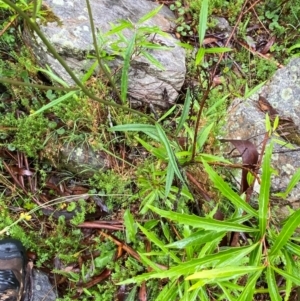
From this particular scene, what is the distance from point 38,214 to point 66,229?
19cm

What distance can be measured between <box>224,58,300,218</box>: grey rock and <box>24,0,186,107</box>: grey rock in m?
0.41

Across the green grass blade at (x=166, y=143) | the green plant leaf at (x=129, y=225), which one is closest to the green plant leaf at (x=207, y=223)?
the green grass blade at (x=166, y=143)

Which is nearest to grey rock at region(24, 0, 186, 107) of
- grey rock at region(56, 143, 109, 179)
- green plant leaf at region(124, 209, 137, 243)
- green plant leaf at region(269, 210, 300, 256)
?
grey rock at region(56, 143, 109, 179)

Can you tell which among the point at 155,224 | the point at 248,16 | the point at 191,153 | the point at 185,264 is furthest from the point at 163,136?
the point at 248,16

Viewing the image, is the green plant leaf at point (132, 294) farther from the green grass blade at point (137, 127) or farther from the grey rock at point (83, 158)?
the green grass blade at point (137, 127)

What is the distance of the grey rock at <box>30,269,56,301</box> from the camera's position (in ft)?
7.99

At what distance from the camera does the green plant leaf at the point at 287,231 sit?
4.27ft

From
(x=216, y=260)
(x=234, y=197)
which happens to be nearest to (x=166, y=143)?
(x=234, y=197)

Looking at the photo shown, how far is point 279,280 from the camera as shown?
88.9 inches

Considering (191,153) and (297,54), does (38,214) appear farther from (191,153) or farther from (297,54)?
(297,54)

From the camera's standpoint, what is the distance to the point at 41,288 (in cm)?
246

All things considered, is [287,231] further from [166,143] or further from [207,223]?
[166,143]

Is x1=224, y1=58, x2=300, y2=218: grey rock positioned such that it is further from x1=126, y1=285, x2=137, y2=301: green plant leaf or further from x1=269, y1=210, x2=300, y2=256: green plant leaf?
x1=269, y1=210, x2=300, y2=256: green plant leaf

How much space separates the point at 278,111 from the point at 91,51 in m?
1.19
